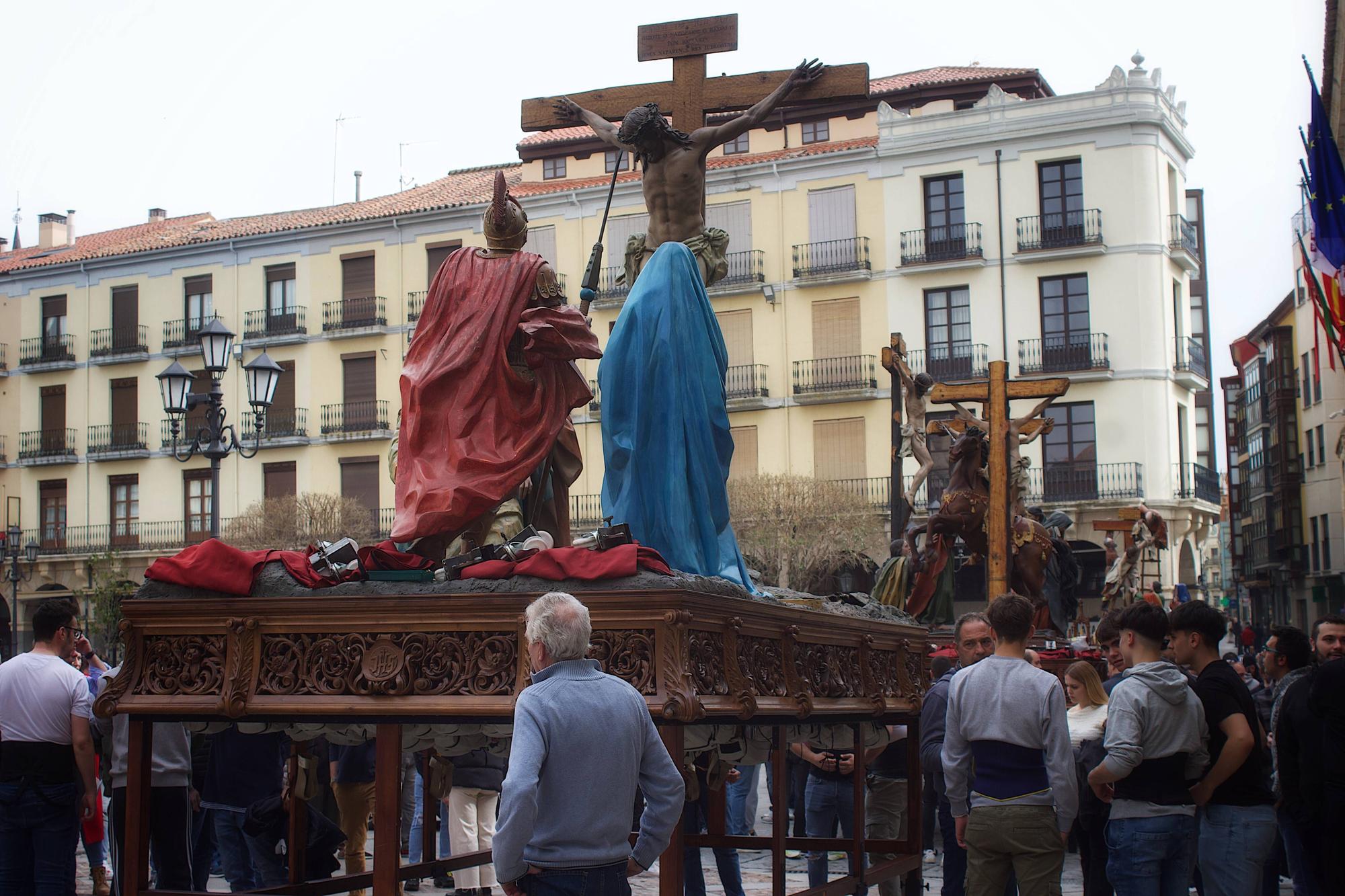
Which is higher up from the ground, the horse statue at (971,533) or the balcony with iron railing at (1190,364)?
the balcony with iron railing at (1190,364)

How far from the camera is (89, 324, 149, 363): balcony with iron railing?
135 feet

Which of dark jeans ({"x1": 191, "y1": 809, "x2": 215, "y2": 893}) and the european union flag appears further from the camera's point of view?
the european union flag

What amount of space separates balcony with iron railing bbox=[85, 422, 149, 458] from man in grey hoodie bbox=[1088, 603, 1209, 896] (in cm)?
3825

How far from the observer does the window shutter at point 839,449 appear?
35.2 m

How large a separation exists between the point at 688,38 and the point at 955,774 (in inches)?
154

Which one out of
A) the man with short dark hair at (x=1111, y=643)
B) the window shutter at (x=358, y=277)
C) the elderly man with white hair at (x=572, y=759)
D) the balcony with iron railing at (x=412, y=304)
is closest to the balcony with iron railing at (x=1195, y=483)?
the balcony with iron railing at (x=412, y=304)

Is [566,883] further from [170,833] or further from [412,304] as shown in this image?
[412,304]

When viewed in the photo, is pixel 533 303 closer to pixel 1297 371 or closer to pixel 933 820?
pixel 933 820

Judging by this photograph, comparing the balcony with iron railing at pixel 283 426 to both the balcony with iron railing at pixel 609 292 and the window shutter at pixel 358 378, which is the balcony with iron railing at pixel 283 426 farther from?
the balcony with iron railing at pixel 609 292

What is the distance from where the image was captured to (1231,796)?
5801 mm

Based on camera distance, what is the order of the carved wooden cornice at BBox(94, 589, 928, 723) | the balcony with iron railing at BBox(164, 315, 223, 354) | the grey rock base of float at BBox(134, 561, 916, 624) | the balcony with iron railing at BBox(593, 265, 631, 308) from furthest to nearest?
the balcony with iron railing at BBox(164, 315, 223, 354) → the balcony with iron railing at BBox(593, 265, 631, 308) → the grey rock base of float at BBox(134, 561, 916, 624) → the carved wooden cornice at BBox(94, 589, 928, 723)

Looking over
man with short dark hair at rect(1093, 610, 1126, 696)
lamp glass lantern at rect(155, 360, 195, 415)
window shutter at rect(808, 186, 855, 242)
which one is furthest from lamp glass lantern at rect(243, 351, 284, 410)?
window shutter at rect(808, 186, 855, 242)

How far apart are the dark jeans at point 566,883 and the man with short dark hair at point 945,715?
3.25 m

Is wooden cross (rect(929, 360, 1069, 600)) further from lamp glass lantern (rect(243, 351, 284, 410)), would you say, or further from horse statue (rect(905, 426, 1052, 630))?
lamp glass lantern (rect(243, 351, 284, 410))
